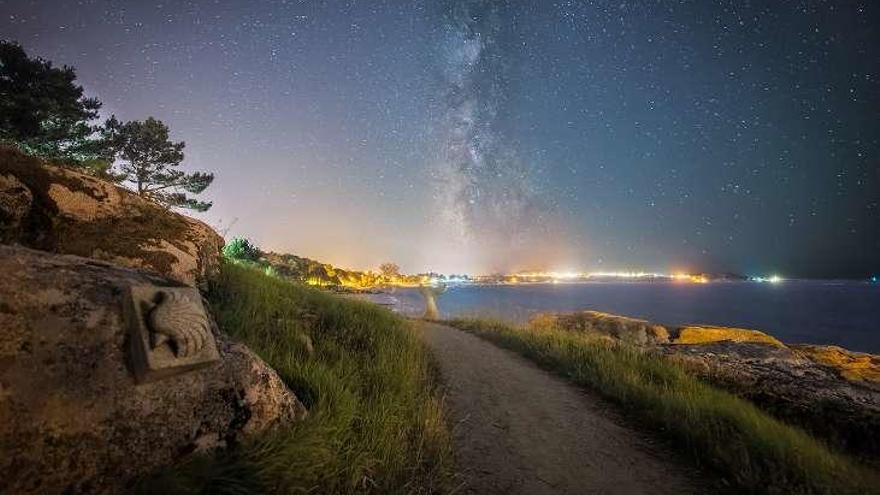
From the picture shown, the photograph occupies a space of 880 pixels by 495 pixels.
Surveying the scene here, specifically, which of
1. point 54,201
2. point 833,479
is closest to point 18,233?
point 54,201

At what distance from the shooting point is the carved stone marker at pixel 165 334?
9.19 ft

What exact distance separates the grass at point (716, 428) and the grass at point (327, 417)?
344 cm

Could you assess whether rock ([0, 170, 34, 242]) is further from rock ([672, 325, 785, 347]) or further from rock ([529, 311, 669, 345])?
rock ([672, 325, 785, 347])

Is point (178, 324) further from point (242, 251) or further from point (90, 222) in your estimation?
point (242, 251)

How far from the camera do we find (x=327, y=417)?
13.3 feet

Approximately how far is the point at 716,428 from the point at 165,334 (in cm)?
666

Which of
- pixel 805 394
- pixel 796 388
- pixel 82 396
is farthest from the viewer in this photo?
pixel 796 388

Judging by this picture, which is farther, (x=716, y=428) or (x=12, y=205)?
(x=716, y=428)

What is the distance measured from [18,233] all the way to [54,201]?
0.64 metres

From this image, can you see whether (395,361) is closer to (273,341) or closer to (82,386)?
(273,341)

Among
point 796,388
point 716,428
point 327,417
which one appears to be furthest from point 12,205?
point 796,388

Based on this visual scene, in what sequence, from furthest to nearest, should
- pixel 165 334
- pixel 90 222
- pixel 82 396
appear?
pixel 90 222
pixel 165 334
pixel 82 396

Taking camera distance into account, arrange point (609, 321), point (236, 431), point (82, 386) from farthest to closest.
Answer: point (609, 321), point (236, 431), point (82, 386)

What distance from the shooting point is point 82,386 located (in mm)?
2572
